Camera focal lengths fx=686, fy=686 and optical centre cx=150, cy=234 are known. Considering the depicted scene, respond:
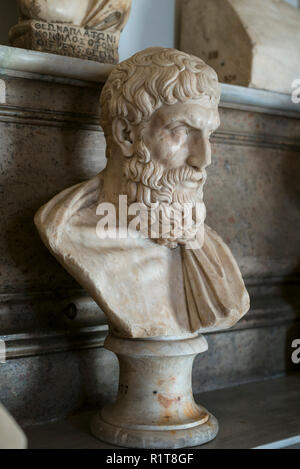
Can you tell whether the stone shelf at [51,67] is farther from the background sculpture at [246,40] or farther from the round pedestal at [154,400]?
the round pedestal at [154,400]

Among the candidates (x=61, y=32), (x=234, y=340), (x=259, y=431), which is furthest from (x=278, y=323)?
(x=61, y=32)

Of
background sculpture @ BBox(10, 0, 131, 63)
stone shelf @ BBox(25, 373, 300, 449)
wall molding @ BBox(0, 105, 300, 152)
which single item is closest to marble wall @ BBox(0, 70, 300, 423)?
wall molding @ BBox(0, 105, 300, 152)

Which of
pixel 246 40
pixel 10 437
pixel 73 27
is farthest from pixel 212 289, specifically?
pixel 246 40

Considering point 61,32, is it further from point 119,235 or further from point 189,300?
point 189,300

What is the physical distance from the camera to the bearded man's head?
96.4 inches

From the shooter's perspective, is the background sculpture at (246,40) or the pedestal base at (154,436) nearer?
the pedestal base at (154,436)

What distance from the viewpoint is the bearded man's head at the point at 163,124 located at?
245cm

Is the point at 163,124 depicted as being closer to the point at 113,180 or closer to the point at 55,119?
the point at 113,180

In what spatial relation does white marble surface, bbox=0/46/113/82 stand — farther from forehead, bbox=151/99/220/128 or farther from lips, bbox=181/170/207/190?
lips, bbox=181/170/207/190

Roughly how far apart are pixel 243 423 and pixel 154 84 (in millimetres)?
1450

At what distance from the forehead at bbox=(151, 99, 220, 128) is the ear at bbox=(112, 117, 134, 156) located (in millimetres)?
102

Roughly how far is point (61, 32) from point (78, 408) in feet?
5.31

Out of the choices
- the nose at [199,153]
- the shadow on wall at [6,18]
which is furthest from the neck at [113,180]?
the shadow on wall at [6,18]

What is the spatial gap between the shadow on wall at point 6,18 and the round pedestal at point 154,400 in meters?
1.63
